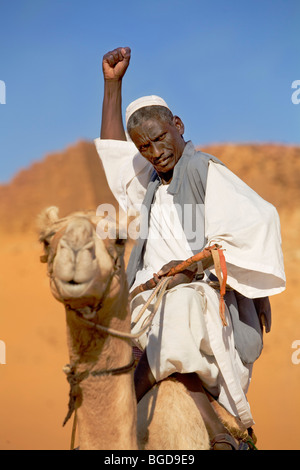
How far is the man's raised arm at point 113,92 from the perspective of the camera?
5168 millimetres

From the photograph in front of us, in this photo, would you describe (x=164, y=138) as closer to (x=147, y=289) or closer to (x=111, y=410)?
(x=147, y=289)

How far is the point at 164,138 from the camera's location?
462 cm

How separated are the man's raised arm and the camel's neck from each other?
101 inches

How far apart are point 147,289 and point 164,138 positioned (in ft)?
3.47

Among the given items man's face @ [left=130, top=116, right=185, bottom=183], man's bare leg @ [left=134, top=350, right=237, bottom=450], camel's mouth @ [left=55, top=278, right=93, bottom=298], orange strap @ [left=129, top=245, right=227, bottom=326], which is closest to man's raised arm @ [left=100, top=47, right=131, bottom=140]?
man's face @ [left=130, top=116, right=185, bottom=183]

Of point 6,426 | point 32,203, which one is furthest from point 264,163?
point 6,426

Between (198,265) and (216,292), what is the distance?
0.22 meters

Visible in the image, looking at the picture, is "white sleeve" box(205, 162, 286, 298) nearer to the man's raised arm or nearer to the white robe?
the white robe

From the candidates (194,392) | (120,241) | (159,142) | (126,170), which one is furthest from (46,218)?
(126,170)

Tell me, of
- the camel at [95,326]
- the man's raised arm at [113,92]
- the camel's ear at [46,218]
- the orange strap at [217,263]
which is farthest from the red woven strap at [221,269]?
the man's raised arm at [113,92]

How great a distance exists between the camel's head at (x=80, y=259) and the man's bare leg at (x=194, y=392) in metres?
0.88

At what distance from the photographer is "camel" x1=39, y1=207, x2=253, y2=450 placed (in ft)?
8.93
